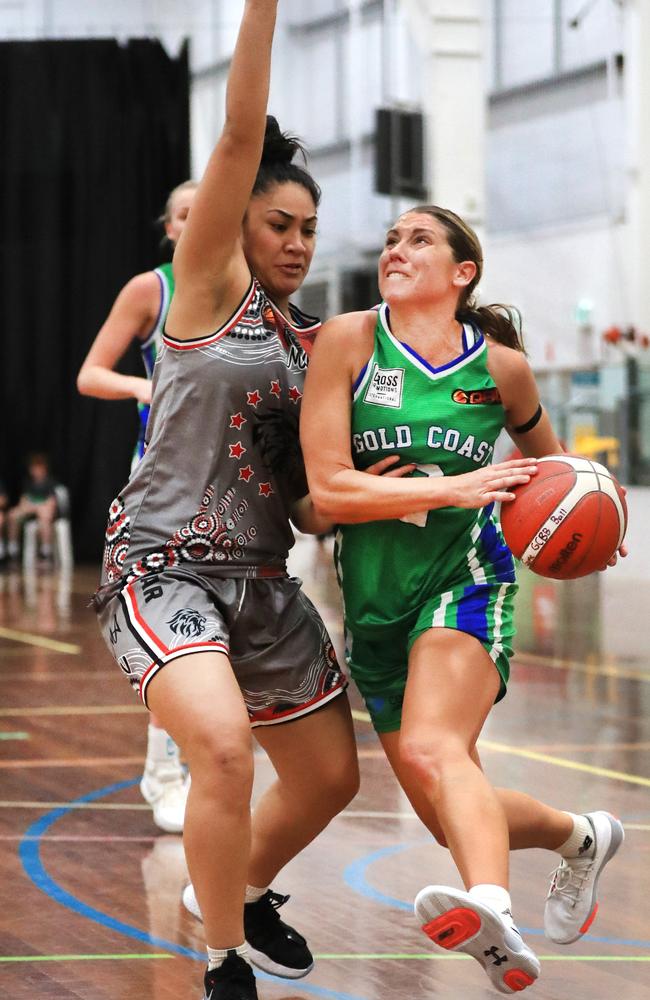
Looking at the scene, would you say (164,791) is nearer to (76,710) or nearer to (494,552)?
(494,552)

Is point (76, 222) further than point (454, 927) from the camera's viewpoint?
Yes

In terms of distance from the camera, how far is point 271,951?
3135 millimetres

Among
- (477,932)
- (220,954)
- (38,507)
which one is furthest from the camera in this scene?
(38,507)

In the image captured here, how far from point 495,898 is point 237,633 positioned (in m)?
0.76

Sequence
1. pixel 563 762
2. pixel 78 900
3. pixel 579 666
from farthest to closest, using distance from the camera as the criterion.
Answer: pixel 579 666, pixel 563 762, pixel 78 900

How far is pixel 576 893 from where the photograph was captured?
3.13 meters

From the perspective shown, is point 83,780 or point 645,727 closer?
point 83,780

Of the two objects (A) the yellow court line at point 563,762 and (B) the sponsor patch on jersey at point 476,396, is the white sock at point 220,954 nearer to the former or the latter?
(B) the sponsor patch on jersey at point 476,396

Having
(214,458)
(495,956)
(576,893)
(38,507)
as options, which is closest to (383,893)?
(576,893)

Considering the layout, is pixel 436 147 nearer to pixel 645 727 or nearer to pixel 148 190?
pixel 148 190

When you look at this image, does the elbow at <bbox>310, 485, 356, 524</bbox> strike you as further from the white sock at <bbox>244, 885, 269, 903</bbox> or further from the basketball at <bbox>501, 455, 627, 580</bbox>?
the white sock at <bbox>244, 885, 269, 903</bbox>

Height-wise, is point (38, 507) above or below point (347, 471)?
below

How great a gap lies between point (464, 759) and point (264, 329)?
3.18ft

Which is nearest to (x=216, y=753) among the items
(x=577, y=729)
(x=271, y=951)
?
(x=271, y=951)
